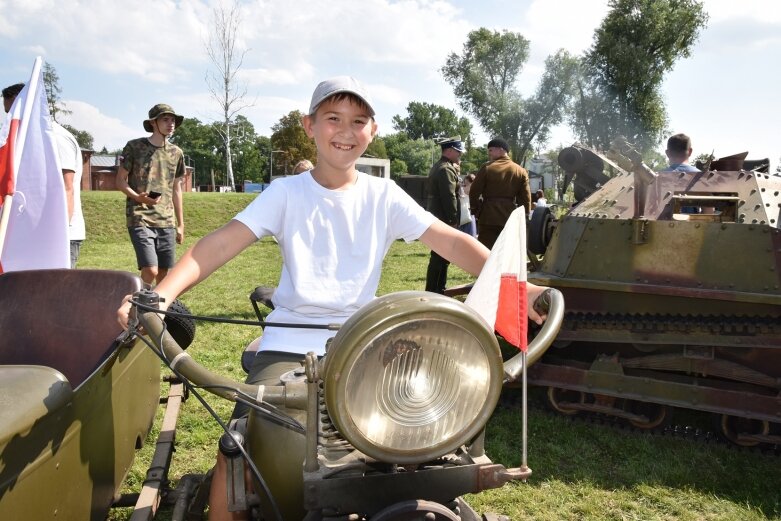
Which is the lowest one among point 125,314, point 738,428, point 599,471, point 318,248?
point 599,471

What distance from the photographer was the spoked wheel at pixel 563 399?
15.4 ft

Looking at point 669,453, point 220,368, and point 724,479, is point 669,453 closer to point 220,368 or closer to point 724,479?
point 724,479

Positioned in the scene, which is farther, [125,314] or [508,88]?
[508,88]

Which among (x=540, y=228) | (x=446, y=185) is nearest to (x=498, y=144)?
→ (x=446, y=185)

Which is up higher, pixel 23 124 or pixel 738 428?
pixel 23 124

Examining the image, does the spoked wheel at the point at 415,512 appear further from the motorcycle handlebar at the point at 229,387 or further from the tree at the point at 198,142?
the tree at the point at 198,142

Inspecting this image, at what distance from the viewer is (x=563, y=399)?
4.78 metres

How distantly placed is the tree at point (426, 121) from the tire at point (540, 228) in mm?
100007

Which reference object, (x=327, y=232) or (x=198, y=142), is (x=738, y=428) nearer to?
(x=327, y=232)

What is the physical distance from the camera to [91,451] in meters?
2.50

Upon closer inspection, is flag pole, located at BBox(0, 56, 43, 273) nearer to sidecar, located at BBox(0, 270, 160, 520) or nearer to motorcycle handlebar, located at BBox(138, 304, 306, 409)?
sidecar, located at BBox(0, 270, 160, 520)

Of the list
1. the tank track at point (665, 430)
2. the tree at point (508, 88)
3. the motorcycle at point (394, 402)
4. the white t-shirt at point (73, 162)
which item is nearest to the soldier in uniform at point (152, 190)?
the white t-shirt at point (73, 162)

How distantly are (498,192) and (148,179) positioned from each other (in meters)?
3.96

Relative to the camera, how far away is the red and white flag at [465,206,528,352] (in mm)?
1595
